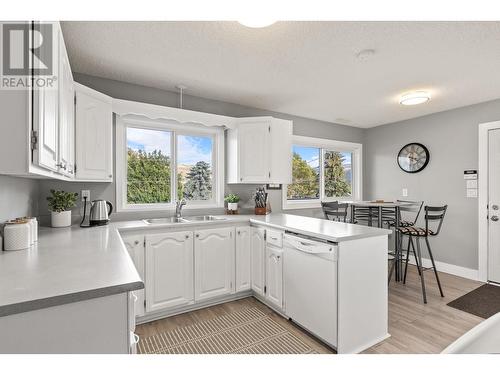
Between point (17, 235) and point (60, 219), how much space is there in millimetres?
871

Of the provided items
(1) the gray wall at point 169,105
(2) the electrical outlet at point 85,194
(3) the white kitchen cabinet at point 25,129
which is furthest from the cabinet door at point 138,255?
(3) the white kitchen cabinet at point 25,129

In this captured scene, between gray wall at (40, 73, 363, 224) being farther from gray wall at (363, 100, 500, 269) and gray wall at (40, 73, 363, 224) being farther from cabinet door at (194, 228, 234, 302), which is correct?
gray wall at (363, 100, 500, 269)

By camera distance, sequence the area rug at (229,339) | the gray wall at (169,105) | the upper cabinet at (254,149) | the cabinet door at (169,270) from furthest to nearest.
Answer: the upper cabinet at (254,149), the gray wall at (169,105), the cabinet door at (169,270), the area rug at (229,339)

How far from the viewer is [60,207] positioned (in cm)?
215

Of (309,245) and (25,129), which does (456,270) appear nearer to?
(309,245)

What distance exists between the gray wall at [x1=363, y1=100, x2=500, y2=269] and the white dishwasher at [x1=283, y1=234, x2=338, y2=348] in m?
2.88

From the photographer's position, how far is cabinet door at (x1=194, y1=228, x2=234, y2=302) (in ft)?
8.18

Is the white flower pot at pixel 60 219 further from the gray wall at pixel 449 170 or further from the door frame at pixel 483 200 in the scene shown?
the door frame at pixel 483 200

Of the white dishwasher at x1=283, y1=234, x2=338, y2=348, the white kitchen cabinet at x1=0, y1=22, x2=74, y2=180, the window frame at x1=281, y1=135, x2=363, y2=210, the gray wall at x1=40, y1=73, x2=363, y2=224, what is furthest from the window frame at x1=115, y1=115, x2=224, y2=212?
the white kitchen cabinet at x1=0, y1=22, x2=74, y2=180

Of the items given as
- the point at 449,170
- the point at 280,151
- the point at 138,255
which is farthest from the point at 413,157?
the point at 138,255

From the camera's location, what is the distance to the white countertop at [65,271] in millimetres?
807

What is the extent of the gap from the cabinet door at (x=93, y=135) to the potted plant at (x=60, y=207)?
25 cm
